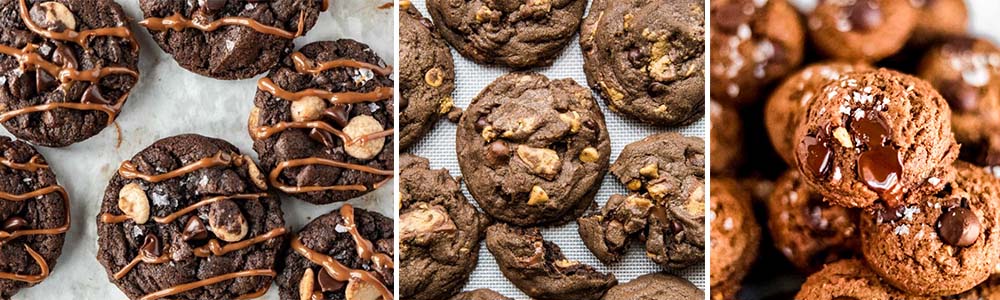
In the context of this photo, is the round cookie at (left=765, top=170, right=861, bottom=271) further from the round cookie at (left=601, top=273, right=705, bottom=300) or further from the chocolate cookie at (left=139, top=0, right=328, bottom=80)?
the chocolate cookie at (left=139, top=0, right=328, bottom=80)

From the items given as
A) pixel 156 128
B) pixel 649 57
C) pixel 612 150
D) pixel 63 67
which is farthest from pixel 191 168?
pixel 649 57

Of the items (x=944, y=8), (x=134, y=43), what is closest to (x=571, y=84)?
(x=944, y=8)

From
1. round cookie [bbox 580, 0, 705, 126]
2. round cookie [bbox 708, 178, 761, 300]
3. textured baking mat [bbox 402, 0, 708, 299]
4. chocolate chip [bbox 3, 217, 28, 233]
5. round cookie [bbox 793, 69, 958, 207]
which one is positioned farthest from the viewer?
chocolate chip [bbox 3, 217, 28, 233]

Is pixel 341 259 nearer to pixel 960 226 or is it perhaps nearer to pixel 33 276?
pixel 33 276

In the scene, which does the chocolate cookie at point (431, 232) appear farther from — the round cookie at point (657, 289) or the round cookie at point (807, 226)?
the round cookie at point (807, 226)

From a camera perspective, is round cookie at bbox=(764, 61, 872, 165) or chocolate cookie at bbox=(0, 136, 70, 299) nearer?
round cookie at bbox=(764, 61, 872, 165)

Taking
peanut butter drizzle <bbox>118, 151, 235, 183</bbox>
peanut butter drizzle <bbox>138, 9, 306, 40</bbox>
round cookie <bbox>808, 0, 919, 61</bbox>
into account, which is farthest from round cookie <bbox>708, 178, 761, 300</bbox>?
peanut butter drizzle <bbox>118, 151, 235, 183</bbox>
